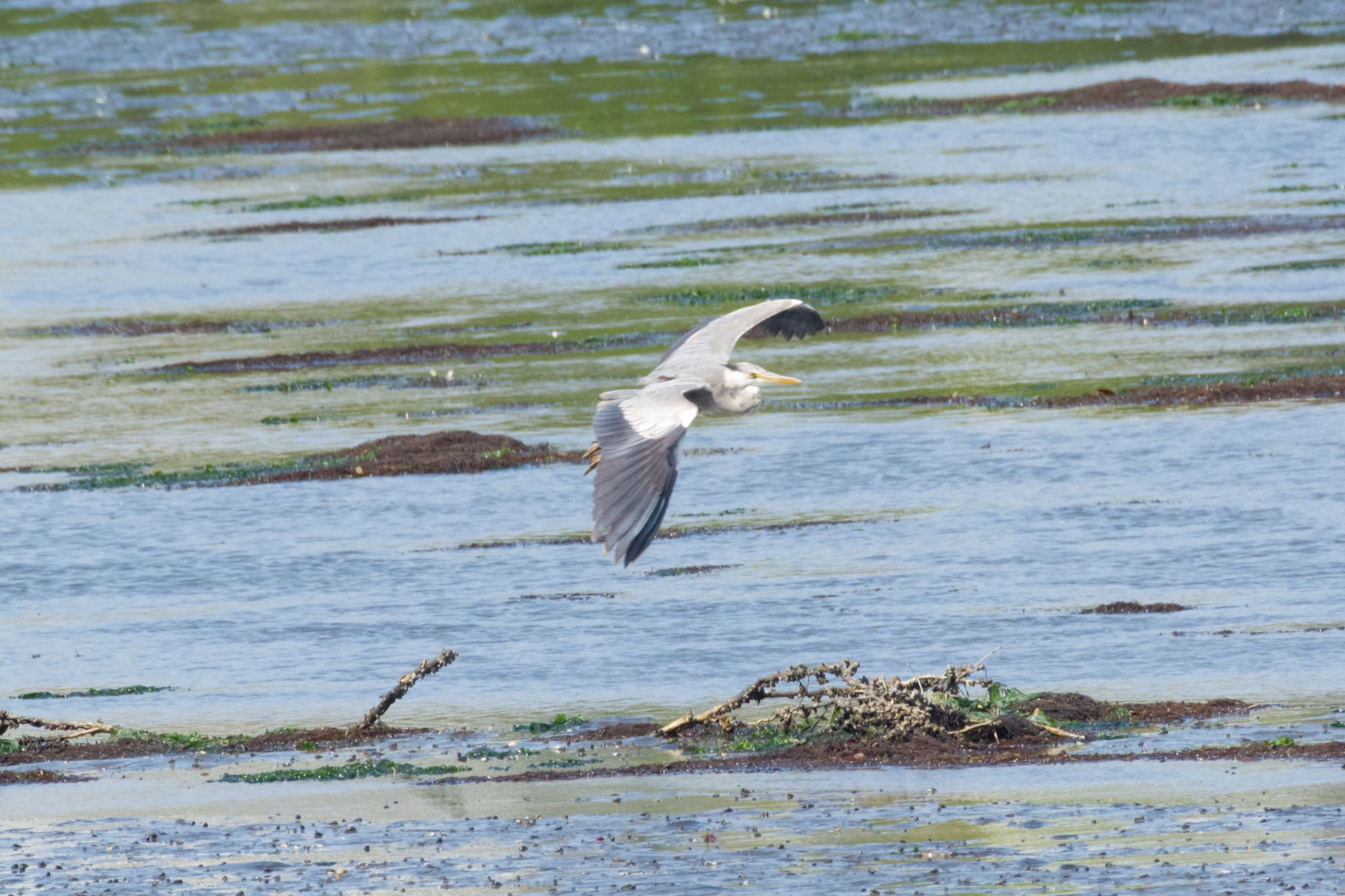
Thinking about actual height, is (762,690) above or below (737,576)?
above

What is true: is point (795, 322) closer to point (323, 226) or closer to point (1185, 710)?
point (1185, 710)

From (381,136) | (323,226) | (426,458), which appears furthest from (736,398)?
(381,136)

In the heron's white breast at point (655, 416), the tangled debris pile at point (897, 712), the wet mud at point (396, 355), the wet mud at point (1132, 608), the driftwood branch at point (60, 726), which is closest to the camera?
the heron's white breast at point (655, 416)

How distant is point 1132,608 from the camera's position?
45.2 feet

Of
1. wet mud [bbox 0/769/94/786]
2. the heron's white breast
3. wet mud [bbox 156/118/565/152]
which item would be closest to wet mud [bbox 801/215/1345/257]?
wet mud [bbox 156/118/565/152]

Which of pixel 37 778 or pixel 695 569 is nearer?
pixel 37 778

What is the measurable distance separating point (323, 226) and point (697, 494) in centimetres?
1791

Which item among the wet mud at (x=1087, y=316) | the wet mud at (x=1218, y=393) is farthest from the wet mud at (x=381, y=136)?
the wet mud at (x=1218, y=393)

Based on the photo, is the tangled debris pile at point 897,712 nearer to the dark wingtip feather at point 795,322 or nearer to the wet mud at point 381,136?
the dark wingtip feather at point 795,322

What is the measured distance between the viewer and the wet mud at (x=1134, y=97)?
1565 inches

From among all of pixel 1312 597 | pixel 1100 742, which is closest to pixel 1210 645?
pixel 1312 597

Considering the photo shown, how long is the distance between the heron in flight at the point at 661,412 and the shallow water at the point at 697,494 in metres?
1.43

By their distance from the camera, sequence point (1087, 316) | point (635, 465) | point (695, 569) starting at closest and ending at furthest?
1. point (635, 465)
2. point (695, 569)
3. point (1087, 316)

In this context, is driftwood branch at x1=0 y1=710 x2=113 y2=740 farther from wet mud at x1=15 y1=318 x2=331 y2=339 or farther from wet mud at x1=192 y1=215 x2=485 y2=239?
wet mud at x1=192 y1=215 x2=485 y2=239
